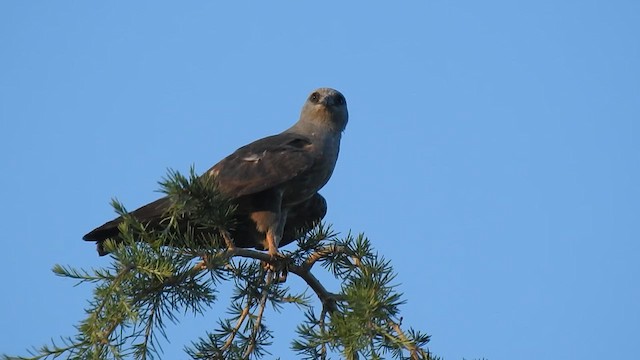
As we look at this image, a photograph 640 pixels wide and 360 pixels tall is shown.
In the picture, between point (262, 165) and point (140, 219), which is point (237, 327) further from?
point (262, 165)

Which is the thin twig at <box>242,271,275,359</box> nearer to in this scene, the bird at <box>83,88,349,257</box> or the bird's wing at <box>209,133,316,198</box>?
the bird at <box>83,88,349,257</box>

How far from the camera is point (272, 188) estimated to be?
23.3ft

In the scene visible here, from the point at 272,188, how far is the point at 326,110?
5.78 ft

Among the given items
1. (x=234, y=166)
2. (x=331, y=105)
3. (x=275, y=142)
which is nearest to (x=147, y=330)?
(x=234, y=166)

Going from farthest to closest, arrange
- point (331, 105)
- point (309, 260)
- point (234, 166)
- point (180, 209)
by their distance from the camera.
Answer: point (331, 105), point (234, 166), point (309, 260), point (180, 209)

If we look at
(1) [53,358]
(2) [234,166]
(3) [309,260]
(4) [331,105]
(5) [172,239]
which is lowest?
(1) [53,358]

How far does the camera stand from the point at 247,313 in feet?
17.1

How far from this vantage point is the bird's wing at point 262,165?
6.93 m

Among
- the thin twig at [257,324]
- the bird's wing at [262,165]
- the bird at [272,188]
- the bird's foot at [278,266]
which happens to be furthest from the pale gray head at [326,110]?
the thin twig at [257,324]

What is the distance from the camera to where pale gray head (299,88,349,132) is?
8562 mm

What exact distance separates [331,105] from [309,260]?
3.19m

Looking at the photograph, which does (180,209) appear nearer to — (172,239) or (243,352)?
(172,239)

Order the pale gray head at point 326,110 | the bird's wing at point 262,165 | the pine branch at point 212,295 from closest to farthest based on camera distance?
the pine branch at point 212,295 < the bird's wing at point 262,165 < the pale gray head at point 326,110

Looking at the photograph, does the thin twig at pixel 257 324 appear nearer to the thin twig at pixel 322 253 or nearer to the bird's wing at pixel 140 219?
the thin twig at pixel 322 253
